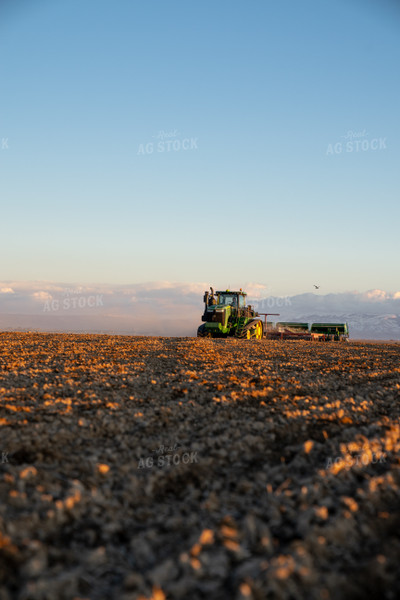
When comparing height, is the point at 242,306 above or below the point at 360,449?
above

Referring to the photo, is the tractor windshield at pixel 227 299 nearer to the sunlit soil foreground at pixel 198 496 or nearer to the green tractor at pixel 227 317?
the green tractor at pixel 227 317

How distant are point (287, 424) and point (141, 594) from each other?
5055 mm

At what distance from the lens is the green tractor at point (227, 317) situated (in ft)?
115

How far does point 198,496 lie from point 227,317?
3145 cm

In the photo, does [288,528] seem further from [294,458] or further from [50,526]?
[50,526]

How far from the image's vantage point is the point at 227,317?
119 ft

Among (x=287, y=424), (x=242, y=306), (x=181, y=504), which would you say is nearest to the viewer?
(x=181, y=504)

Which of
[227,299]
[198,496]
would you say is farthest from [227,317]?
[198,496]

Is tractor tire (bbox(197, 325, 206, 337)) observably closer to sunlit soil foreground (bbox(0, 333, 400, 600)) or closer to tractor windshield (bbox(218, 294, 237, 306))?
tractor windshield (bbox(218, 294, 237, 306))

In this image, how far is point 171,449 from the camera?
21.5ft

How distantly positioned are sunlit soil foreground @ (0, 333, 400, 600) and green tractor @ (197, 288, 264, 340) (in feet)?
81.6

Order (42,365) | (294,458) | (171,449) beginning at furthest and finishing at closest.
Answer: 1. (42,365)
2. (171,449)
3. (294,458)

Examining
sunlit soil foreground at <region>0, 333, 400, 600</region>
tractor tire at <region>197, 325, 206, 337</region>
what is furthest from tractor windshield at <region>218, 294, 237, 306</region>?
sunlit soil foreground at <region>0, 333, 400, 600</region>

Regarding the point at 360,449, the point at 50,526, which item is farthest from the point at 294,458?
the point at 50,526
